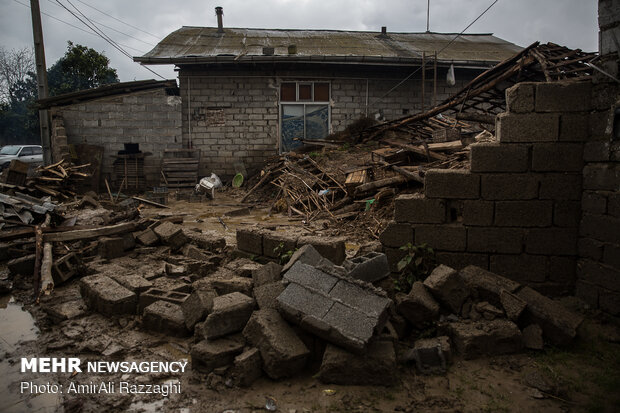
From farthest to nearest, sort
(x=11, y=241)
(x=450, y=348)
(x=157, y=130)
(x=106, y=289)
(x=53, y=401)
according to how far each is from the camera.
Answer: (x=157, y=130) < (x=11, y=241) < (x=106, y=289) < (x=450, y=348) < (x=53, y=401)

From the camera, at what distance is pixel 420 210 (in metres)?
4.91

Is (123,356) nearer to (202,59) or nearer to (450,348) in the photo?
(450,348)

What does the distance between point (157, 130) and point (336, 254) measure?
11.0 meters

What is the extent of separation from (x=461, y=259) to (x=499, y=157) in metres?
1.28

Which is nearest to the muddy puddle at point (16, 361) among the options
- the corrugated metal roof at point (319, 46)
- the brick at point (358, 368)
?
the brick at point (358, 368)

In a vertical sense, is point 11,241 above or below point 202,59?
below

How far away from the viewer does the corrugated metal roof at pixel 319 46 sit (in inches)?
533

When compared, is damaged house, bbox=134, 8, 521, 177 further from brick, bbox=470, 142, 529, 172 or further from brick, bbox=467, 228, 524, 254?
brick, bbox=467, 228, 524, 254

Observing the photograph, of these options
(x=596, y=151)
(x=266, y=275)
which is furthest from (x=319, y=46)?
(x=266, y=275)

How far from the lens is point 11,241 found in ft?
22.1

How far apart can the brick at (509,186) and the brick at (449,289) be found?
1126 millimetres

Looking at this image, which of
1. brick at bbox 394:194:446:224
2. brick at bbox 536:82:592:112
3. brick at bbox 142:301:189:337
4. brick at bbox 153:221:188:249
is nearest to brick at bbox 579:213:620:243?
brick at bbox 536:82:592:112

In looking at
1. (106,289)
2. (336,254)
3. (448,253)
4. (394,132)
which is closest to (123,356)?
(106,289)

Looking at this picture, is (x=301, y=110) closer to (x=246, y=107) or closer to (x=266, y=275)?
(x=246, y=107)
